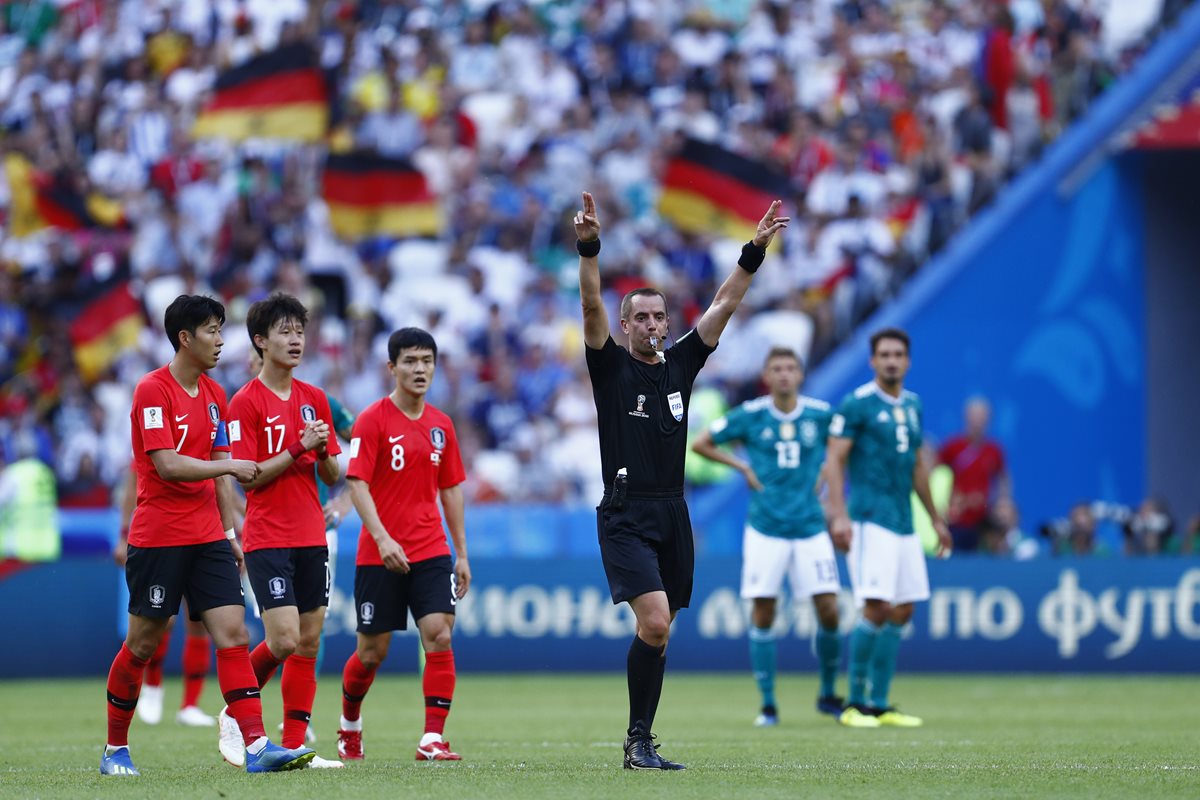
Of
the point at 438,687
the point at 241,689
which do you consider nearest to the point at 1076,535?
the point at 438,687

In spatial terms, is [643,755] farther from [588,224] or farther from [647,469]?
[588,224]

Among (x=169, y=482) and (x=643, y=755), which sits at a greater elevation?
(x=169, y=482)

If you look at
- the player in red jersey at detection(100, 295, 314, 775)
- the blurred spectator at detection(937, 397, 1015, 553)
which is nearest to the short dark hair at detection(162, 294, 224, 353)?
the player in red jersey at detection(100, 295, 314, 775)

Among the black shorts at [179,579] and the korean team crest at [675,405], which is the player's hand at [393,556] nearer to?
the black shorts at [179,579]

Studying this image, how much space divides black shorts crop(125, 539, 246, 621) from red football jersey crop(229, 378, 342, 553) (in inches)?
20.9

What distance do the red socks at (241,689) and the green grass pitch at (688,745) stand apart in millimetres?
272

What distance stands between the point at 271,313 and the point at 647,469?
212 centimetres

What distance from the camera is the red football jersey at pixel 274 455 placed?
10297 mm

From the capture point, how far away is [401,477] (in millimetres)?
10977

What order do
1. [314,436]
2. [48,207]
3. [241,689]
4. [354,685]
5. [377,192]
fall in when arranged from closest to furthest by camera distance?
[241,689] < [314,436] < [354,685] < [377,192] < [48,207]

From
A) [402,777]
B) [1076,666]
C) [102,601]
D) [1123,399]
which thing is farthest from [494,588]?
[402,777]

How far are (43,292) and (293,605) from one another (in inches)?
655

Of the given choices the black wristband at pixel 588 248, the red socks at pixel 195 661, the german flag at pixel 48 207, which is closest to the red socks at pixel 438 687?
the black wristband at pixel 588 248

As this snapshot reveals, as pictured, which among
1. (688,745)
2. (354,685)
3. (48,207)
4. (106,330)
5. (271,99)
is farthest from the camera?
(48,207)
